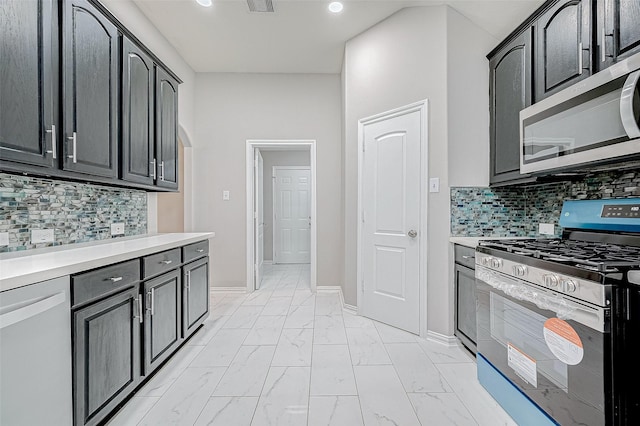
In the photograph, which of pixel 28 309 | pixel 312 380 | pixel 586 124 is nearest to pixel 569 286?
pixel 586 124

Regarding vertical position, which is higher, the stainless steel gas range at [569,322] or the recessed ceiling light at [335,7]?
the recessed ceiling light at [335,7]

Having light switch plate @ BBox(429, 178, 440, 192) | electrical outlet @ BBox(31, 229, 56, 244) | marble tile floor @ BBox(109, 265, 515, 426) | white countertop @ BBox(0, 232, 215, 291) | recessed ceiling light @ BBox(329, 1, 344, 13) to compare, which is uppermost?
recessed ceiling light @ BBox(329, 1, 344, 13)

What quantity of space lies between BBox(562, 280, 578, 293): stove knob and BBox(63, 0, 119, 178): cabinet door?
2487 millimetres

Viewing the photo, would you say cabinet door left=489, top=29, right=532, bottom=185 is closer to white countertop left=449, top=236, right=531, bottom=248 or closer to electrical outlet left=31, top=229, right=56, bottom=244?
white countertop left=449, top=236, right=531, bottom=248

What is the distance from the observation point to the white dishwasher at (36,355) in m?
1.02

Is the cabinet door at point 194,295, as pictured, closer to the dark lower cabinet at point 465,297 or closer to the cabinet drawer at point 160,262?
the cabinet drawer at point 160,262

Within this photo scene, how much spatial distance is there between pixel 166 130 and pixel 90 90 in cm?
93

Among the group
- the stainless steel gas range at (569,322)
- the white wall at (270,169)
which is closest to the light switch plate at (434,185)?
the stainless steel gas range at (569,322)

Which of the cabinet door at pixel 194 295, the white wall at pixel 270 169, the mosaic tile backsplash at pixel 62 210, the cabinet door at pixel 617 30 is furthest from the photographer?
the white wall at pixel 270 169

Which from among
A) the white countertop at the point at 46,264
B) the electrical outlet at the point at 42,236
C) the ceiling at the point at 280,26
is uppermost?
the ceiling at the point at 280,26

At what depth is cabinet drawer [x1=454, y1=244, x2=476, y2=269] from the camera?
217 centimetres

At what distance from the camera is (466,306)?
2.28 metres

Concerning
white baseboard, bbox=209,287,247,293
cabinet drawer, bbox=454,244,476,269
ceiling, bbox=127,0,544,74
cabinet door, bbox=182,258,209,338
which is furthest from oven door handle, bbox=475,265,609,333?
white baseboard, bbox=209,287,247,293

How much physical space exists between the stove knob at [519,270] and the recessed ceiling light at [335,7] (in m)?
2.63
